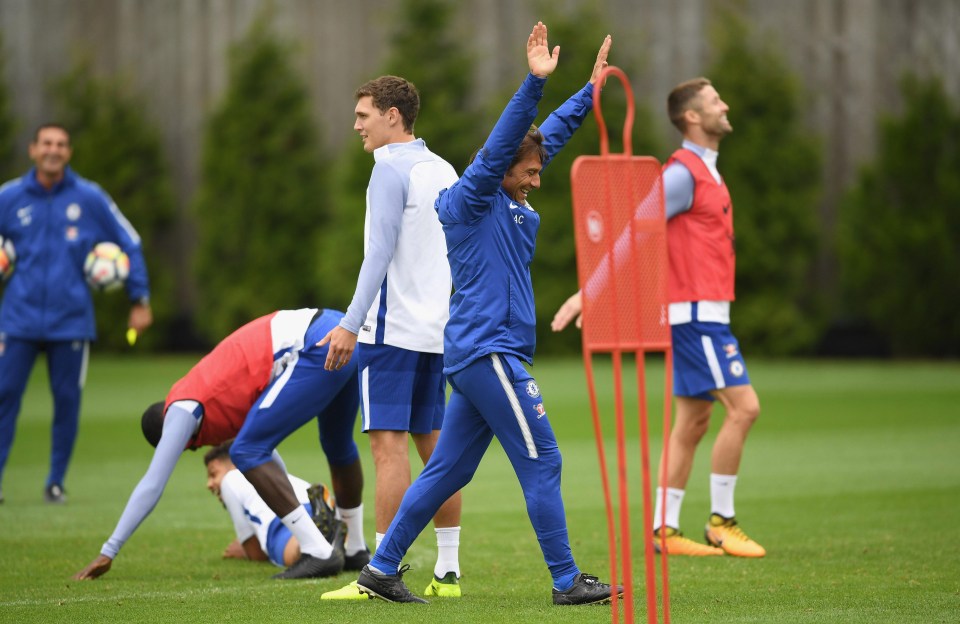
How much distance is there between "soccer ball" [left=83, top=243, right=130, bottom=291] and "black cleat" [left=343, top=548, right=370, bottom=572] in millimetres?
3523

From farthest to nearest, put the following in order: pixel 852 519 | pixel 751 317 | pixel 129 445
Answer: pixel 751 317
pixel 129 445
pixel 852 519


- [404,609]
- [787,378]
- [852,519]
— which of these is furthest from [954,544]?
[787,378]

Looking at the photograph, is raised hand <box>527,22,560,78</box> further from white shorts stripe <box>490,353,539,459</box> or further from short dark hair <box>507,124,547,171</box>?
white shorts stripe <box>490,353,539,459</box>

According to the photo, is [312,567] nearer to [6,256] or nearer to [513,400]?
[513,400]

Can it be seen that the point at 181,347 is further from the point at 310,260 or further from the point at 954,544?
the point at 954,544

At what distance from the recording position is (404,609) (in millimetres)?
5594

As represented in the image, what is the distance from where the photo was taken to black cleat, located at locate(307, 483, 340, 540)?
6.85 meters

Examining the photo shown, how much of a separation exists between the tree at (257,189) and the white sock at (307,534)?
16.6 metres

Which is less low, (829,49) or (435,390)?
(829,49)

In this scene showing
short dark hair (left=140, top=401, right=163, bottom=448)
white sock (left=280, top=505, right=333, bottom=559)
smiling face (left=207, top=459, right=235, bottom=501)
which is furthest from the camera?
smiling face (left=207, top=459, right=235, bottom=501)

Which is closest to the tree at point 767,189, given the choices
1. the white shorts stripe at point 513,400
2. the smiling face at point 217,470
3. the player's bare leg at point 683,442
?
the player's bare leg at point 683,442

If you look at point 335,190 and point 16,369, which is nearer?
point 16,369

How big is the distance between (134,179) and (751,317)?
10875 mm

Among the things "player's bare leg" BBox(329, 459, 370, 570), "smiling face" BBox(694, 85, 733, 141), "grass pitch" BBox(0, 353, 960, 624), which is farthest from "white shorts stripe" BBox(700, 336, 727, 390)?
"player's bare leg" BBox(329, 459, 370, 570)
